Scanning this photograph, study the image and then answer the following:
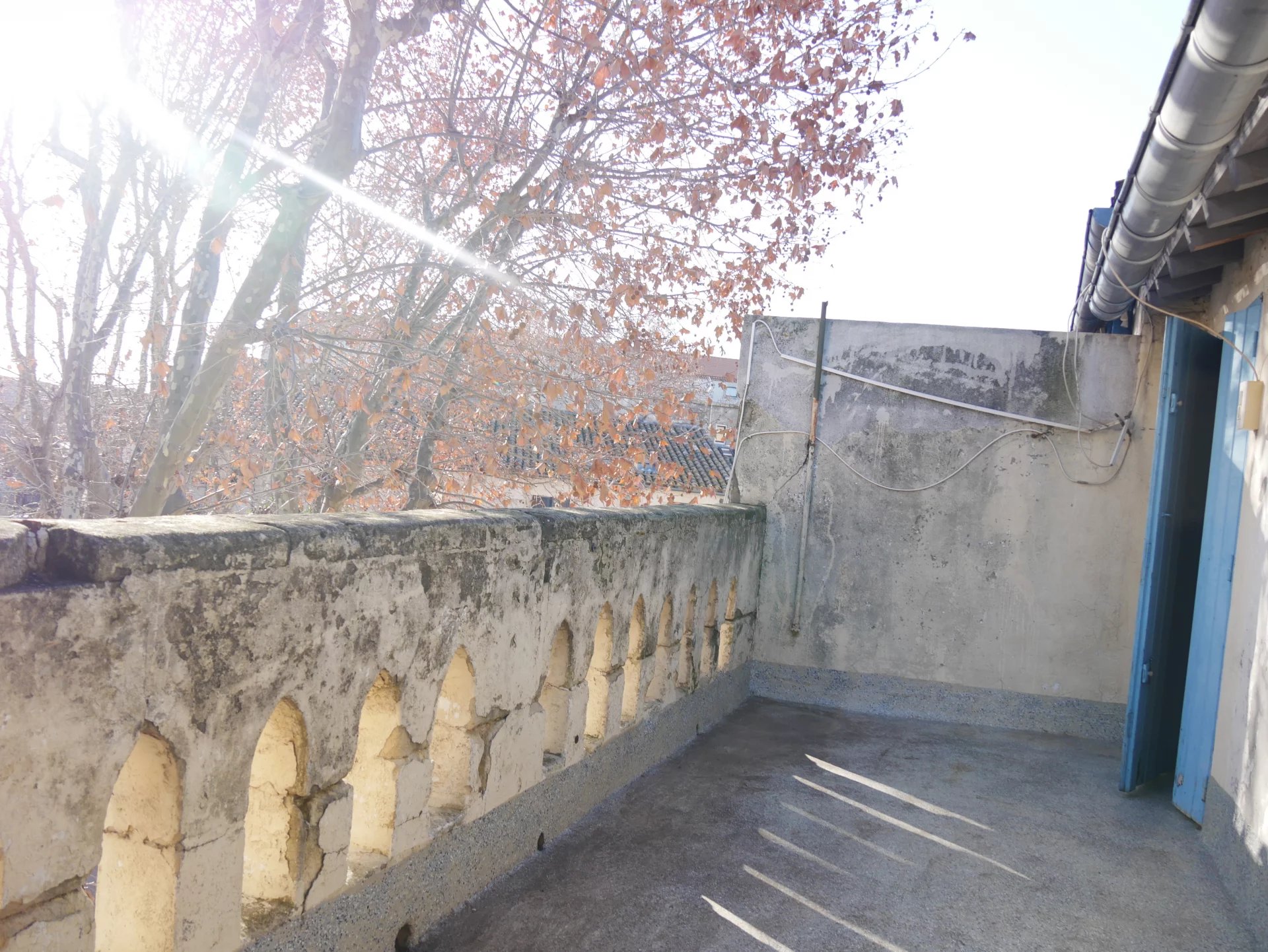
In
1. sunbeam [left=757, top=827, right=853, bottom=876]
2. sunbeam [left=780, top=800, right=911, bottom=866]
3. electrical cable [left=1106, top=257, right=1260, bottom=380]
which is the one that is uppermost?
electrical cable [left=1106, top=257, right=1260, bottom=380]

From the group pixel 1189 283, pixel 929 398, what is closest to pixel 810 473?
pixel 929 398

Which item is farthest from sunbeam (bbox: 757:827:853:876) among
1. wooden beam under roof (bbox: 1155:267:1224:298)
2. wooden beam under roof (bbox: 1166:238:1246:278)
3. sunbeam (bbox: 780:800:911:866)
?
wooden beam under roof (bbox: 1155:267:1224:298)

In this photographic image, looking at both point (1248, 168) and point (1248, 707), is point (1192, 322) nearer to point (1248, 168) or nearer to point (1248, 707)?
point (1248, 168)

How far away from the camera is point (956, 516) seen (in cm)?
621

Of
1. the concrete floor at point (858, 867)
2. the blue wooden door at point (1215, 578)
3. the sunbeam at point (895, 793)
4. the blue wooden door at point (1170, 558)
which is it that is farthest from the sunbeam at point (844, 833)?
the blue wooden door at point (1170, 558)

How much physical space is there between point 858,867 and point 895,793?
1.02m

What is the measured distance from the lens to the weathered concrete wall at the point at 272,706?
1.43 meters

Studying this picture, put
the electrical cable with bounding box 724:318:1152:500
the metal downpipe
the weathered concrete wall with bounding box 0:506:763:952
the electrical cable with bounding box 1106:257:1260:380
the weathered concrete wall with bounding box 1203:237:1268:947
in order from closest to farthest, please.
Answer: the weathered concrete wall with bounding box 0:506:763:952 → the metal downpipe → the weathered concrete wall with bounding box 1203:237:1268:947 → the electrical cable with bounding box 1106:257:1260:380 → the electrical cable with bounding box 724:318:1152:500

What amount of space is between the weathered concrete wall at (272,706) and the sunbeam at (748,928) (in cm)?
69

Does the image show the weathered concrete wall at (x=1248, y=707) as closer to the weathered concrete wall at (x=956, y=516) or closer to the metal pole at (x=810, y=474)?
the weathered concrete wall at (x=956, y=516)

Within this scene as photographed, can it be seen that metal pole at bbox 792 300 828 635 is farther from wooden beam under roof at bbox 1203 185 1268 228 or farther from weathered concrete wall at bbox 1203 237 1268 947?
wooden beam under roof at bbox 1203 185 1268 228

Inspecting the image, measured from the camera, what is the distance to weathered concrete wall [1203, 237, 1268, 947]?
3146mm

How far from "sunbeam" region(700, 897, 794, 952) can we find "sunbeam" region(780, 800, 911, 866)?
89 cm

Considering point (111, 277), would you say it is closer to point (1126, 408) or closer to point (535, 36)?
point (535, 36)
